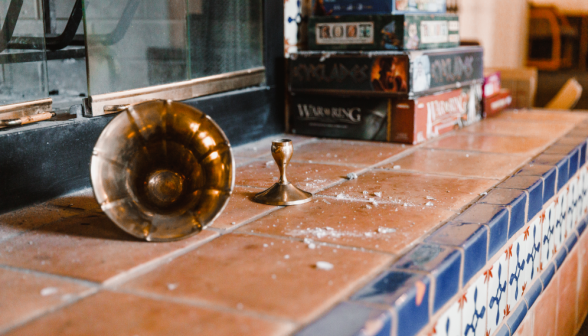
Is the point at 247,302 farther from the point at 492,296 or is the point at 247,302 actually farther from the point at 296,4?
the point at 296,4

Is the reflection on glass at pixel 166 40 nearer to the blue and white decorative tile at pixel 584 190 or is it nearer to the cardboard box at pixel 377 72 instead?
the cardboard box at pixel 377 72

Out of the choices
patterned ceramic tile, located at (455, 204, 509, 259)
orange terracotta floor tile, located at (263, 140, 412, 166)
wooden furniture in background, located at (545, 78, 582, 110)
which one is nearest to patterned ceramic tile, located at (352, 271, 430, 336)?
patterned ceramic tile, located at (455, 204, 509, 259)

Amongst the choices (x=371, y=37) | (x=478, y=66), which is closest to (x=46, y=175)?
(x=371, y=37)

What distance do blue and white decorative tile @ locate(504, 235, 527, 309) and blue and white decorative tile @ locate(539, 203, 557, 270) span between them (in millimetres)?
145

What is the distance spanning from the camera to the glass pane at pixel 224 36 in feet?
4.77

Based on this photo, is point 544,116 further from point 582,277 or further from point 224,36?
point 224,36

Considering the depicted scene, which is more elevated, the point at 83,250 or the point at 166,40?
the point at 166,40

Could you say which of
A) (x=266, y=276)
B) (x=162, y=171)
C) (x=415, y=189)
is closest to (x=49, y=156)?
(x=162, y=171)

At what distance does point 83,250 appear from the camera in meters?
0.80

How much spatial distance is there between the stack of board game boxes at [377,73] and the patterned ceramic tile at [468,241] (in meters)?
0.79

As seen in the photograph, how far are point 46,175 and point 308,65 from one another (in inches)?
34.8

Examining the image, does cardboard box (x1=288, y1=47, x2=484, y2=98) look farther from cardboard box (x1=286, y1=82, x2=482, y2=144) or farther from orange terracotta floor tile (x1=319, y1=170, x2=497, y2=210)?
orange terracotta floor tile (x1=319, y1=170, x2=497, y2=210)

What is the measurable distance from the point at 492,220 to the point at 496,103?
4.82 feet

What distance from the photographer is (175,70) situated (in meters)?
1.39
